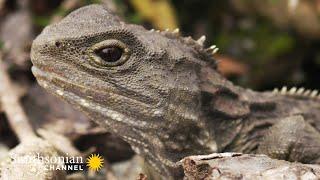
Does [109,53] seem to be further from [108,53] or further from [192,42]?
[192,42]

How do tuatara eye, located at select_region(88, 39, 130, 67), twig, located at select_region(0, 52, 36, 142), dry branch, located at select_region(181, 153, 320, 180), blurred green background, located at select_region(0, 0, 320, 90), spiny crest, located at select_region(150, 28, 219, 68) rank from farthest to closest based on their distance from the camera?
1. blurred green background, located at select_region(0, 0, 320, 90)
2. twig, located at select_region(0, 52, 36, 142)
3. spiny crest, located at select_region(150, 28, 219, 68)
4. tuatara eye, located at select_region(88, 39, 130, 67)
5. dry branch, located at select_region(181, 153, 320, 180)

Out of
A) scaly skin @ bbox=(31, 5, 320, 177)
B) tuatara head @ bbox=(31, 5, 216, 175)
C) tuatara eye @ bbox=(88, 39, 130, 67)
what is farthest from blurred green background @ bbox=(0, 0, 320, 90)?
tuatara eye @ bbox=(88, 39, 130, 67)

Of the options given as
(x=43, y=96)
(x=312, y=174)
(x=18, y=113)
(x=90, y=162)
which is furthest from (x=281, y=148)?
(x=43, y=96)

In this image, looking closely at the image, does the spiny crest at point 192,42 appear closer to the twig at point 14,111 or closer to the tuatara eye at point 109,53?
the tuatara eye at point 109,53

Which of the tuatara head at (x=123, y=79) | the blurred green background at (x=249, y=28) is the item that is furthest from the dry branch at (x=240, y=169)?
the blurred green background at (x=249, y=28)

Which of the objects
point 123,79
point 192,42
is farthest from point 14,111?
point 192,42

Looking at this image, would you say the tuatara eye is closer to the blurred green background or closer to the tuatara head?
the tuatara head

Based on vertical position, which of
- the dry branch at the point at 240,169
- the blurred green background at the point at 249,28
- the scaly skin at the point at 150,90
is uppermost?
the blurred green background at the point at 249,28
